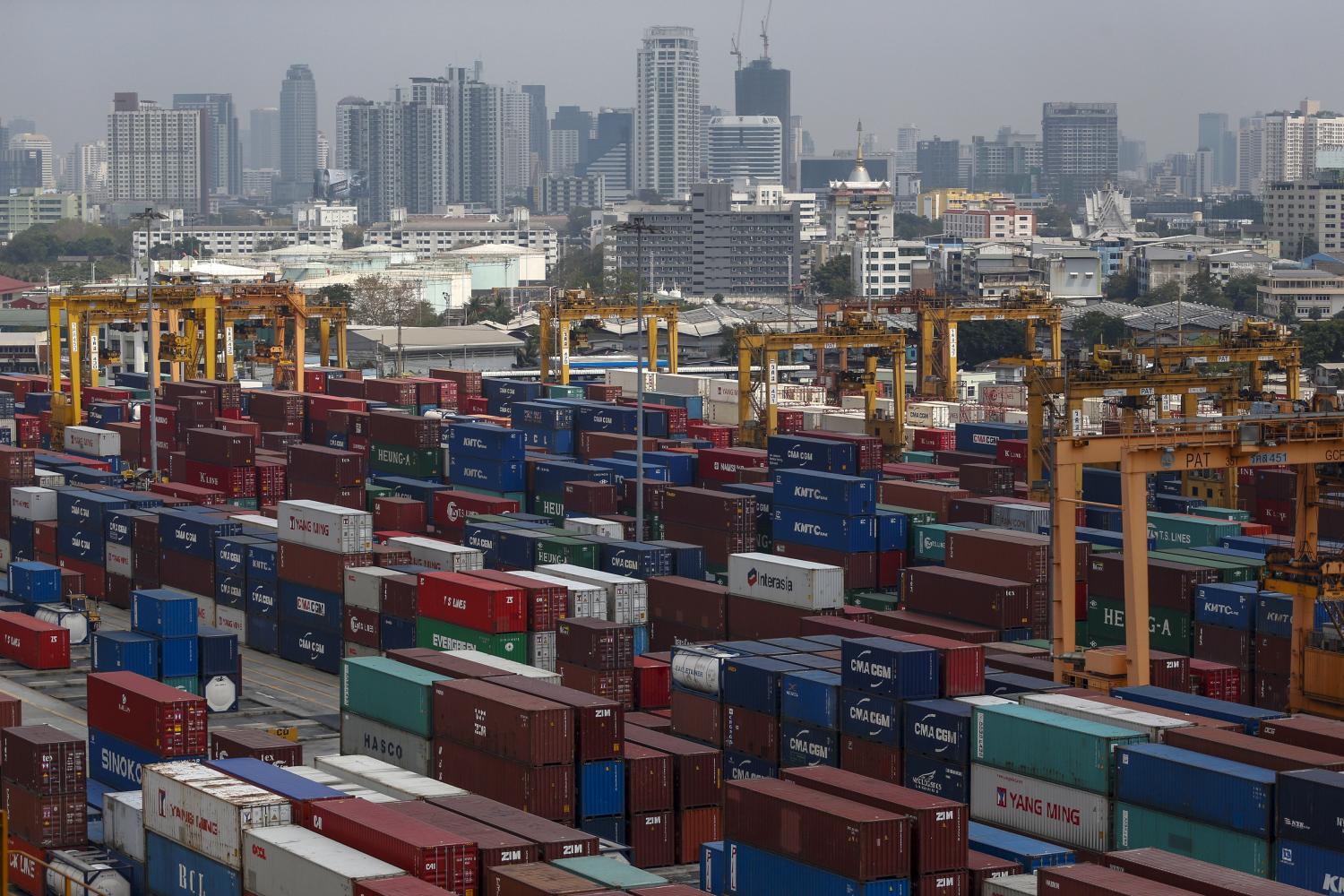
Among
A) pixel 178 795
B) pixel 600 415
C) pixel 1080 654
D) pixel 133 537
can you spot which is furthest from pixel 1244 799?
pixel 600 415

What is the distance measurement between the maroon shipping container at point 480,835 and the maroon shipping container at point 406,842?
23 centimetres

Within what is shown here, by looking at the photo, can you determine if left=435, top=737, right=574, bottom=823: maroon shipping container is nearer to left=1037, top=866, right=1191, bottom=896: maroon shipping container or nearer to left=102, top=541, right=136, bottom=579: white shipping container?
left=1037, top=866, right=1191, bottom=896: maroon shipping container

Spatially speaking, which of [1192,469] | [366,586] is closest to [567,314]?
[366,586]

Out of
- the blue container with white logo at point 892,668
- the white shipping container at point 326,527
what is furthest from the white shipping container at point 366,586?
the blue container with white logo at point 892,668

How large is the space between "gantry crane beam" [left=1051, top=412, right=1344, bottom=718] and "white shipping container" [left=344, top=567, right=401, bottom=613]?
58.5 feet

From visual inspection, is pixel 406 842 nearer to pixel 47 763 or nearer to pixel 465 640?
pixel 47 763

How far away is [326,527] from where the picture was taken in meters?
55.1

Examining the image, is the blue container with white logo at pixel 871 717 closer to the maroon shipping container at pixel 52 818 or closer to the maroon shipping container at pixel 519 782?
the maroon shipping container at pixel 519 782

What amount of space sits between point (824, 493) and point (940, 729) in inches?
747

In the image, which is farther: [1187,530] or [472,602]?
[1187,530]

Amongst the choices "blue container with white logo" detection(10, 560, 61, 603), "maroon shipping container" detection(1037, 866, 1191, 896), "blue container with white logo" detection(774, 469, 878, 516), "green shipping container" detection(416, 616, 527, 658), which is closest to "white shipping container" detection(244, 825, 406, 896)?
"maroon shipping container" detection(1037, 866, 1191, 896)

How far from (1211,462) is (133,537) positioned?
109 feet

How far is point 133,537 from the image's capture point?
6366 cm

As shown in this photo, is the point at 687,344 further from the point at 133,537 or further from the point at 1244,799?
the point at 1244,799
